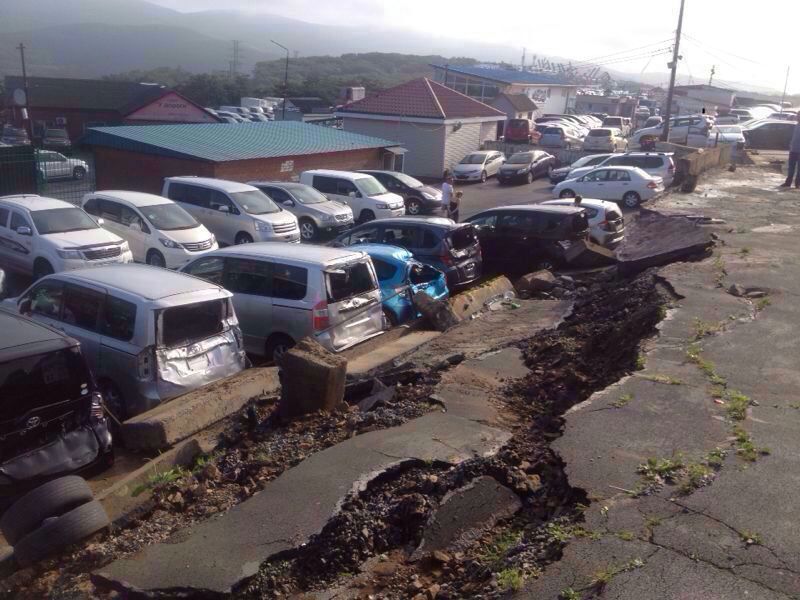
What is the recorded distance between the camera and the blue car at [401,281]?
12.3 m

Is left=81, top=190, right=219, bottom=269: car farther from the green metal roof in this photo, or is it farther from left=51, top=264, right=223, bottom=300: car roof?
left=51, top=264, right=223, bottom=300: car roof

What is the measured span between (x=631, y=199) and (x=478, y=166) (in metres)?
10.7

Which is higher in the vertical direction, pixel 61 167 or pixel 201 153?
pixel 201 153

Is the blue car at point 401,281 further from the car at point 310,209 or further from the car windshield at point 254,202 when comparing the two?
the car at point 310,209

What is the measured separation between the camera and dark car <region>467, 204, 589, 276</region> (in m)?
16.0

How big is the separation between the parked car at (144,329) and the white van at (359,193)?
14.9 m

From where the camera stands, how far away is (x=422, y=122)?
121 ft

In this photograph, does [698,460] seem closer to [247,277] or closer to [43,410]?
[43,410]

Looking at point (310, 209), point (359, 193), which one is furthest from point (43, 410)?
point (359, 193)

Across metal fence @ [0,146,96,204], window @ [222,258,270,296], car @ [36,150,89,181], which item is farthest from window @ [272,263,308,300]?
car @ [36,150,89,181]

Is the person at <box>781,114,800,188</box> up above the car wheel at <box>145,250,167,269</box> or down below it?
above

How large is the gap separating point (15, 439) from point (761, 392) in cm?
668

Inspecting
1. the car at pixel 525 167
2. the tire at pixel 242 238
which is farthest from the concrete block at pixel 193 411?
the car at pixel 525 167

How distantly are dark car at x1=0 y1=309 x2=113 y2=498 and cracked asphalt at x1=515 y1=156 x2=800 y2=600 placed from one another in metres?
4.24
